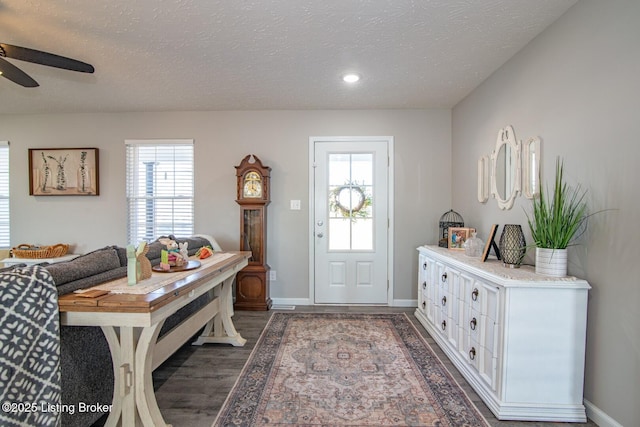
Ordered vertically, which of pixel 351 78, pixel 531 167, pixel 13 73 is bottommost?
pixel 531 167

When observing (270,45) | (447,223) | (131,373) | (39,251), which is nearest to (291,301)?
(447,223)

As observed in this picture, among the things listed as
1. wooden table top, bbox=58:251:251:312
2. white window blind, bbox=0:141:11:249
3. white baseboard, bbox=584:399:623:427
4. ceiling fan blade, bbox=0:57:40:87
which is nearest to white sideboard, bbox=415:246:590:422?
white baseboard, bbox=584:399:623:427

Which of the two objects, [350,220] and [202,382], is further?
[350,220]

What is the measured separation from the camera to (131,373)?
1.33 m

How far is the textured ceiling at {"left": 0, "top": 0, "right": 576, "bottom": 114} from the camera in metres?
1.72

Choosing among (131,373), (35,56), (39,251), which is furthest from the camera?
(39,251)

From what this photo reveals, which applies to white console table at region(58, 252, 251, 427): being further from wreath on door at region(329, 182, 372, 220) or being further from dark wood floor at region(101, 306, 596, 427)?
wreath on door at region(329, 182, 372, 220)

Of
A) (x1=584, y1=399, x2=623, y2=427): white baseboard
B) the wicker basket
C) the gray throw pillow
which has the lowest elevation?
(x1=584, y1=399, x2=623, y2=427): white baseboard

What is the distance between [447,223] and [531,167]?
3.84 ft

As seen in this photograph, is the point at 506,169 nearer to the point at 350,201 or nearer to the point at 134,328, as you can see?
the point at 350,201

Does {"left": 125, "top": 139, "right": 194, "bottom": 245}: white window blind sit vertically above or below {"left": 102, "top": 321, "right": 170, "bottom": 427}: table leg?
above

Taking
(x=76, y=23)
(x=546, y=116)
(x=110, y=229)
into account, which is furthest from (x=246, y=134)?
(x=546, y=116)

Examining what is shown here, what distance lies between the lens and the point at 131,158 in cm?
361

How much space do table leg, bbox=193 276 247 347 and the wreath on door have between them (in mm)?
1542
